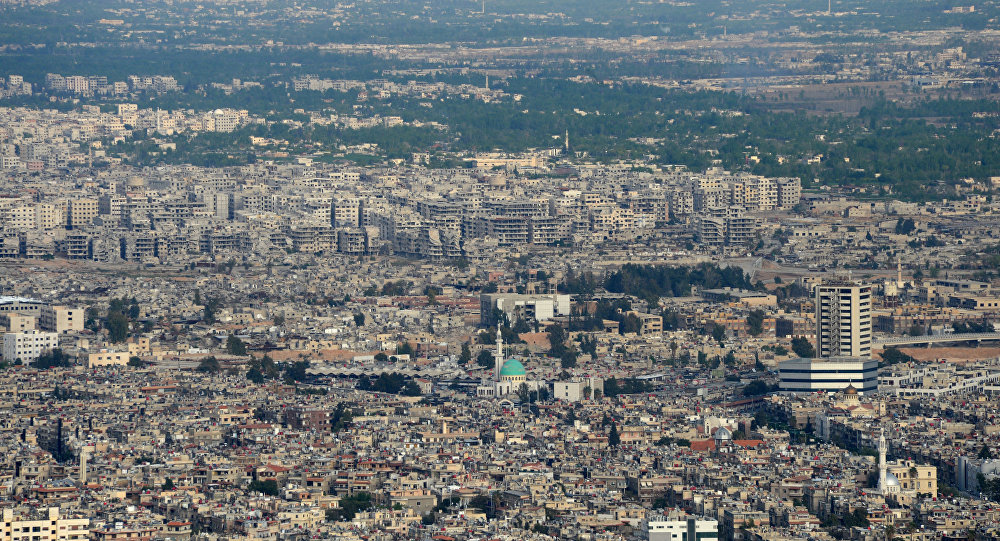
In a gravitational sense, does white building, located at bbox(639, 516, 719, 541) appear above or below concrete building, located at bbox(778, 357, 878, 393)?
below

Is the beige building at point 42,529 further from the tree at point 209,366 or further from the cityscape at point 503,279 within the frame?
the tree at point 209,366

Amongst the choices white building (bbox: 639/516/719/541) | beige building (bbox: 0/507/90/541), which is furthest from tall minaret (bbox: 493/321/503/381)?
beige building (bbox: 0/507/90/541)

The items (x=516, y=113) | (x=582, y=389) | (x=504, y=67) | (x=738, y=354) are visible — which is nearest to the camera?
(x=582, y=389)

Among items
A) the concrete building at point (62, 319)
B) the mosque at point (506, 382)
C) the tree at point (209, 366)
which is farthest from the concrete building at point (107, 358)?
the mosque at point (506, 382)

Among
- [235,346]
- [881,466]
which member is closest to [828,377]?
[881,466]

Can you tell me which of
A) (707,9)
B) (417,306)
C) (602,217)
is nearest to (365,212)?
(602,217)

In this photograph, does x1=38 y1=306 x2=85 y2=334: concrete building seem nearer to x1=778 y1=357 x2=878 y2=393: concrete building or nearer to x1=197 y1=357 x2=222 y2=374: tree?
x1=197 y1=357 x2=222 y2=374: tree

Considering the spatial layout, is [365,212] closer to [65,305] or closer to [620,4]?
[65,305]
